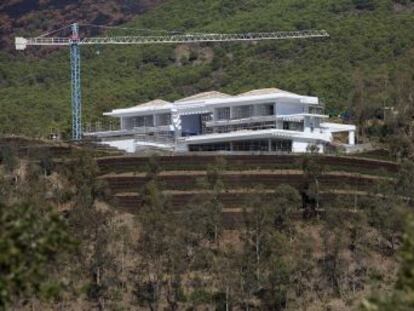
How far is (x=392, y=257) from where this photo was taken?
78.7 metres

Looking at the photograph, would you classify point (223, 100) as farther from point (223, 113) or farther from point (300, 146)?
point (300, 146)

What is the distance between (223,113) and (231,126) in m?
1.87

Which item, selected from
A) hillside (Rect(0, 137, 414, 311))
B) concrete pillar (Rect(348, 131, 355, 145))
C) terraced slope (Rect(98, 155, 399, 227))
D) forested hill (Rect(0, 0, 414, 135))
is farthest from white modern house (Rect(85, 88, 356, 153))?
forested hill (Rect(0, 0, 414, 135))

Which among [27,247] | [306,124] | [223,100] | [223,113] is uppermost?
[223,100]

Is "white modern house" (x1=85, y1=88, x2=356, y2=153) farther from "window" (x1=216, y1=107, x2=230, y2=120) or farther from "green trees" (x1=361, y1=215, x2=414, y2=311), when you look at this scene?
"green trees" (x1=361, y1=215, x2=414, y2=311)

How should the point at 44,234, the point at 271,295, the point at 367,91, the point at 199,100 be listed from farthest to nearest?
the point at 367,91, the point at 199,100, the point at 271,295, the point at 44,234

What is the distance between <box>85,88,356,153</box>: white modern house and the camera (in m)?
92.9

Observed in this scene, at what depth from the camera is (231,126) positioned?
319 feet

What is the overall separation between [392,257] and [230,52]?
7453 cm

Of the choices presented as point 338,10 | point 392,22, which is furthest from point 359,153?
point 338,10

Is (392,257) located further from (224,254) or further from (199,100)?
(199,100)

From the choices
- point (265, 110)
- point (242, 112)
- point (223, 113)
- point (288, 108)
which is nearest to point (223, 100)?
point (223, 113)

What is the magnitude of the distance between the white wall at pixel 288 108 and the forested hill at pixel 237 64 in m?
8.01

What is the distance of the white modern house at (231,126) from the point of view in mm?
92938
